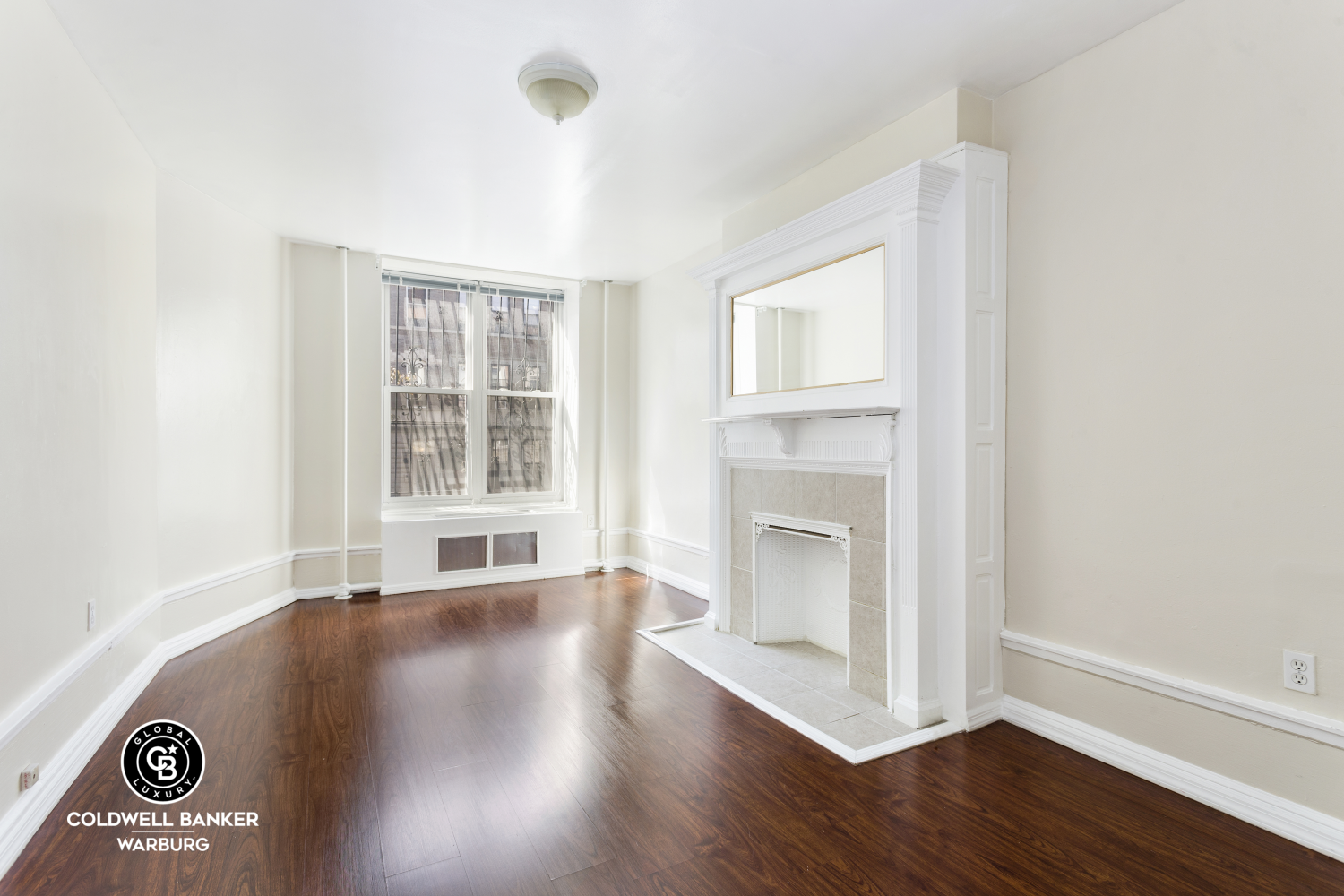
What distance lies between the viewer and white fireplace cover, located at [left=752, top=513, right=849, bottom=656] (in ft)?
12.1

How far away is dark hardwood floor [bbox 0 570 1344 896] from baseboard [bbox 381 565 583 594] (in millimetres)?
1795

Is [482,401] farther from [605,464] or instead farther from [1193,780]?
[1193,780]

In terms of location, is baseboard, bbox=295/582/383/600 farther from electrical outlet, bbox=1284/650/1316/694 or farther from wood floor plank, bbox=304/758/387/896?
electrical outlet, bbox=1284/650/1316/694

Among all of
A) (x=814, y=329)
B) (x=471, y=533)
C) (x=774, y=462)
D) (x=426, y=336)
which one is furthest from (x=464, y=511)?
(x=814, y=329)

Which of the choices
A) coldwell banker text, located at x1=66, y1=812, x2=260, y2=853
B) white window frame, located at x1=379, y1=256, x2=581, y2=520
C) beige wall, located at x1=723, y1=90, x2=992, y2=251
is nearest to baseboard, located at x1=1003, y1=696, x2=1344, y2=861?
beige wall, located at x1=723, y1=90, x2=992, y2=251

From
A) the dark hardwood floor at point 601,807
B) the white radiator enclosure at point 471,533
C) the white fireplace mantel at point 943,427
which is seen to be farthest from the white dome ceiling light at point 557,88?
the white radiator enclosure at point 471,533

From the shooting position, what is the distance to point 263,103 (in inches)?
112

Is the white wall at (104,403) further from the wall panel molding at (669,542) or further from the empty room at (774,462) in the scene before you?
the wall panel molding at (669,542)

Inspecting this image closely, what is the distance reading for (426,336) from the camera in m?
5.53

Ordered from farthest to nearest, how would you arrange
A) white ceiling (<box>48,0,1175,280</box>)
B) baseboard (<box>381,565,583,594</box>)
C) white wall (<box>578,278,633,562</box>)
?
white wall (<box>578,278,633,562</box>) < baseboard (<box>381,565,583,594</box>) < white ceiling (<box>48,0,1175,280</box>)

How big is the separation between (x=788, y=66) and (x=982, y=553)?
2175 mm

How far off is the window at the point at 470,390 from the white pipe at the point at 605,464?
1.42ft

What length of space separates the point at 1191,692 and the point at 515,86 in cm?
344

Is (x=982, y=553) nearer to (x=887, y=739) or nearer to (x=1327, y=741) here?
(x=887, y=739)
